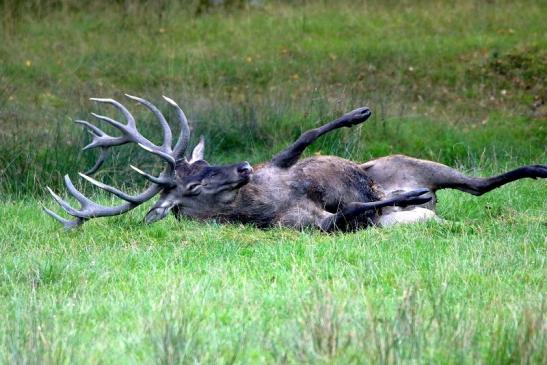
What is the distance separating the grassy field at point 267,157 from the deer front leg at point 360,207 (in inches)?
16.1

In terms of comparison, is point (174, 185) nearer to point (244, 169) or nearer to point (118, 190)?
point (118, 190)

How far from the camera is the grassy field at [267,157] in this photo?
5.53m

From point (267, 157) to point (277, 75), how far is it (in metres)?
4.64

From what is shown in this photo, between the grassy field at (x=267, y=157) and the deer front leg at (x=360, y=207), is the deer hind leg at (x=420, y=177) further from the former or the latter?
the deer front leg at (x=360, y=207)

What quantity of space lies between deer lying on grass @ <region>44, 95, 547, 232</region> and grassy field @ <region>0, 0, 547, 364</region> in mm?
245

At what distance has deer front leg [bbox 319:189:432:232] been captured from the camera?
910 cm

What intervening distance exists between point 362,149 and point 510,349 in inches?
338

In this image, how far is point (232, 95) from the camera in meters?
17.2

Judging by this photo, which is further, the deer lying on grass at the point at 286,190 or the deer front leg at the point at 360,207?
the deer lying on grass at the point at 286,190

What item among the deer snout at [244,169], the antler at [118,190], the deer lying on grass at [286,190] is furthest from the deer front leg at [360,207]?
the antler at [118,190]

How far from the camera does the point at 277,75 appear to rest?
18266 millimetres

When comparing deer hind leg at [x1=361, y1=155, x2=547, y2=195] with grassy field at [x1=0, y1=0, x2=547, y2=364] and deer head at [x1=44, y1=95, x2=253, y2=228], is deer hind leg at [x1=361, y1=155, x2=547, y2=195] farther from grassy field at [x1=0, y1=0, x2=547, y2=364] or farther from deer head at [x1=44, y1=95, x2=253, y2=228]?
deer head at [x1=44, y1=95, x2=253, y2=228]

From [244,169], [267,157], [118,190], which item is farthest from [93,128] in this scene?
[267,157]

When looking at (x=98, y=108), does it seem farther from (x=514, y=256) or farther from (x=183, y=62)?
(x=514, y=256)
